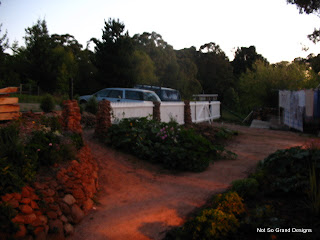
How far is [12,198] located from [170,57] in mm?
33531

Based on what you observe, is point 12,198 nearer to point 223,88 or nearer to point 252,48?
point 223,88

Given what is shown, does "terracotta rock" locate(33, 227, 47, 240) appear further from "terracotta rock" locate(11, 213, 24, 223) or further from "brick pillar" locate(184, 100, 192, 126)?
"brick pillar" locate(184, 100, 192, 126)

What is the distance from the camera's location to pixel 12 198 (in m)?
3.70

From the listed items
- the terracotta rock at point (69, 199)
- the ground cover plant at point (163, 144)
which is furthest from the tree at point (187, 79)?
the terracotta rock at point (69, 199)

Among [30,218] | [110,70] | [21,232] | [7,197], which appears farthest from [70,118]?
[110,70]

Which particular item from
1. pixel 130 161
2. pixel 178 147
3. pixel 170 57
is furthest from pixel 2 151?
pixel 170 57

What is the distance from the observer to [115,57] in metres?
22.0

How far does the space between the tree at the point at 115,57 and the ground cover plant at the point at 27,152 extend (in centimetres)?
1613

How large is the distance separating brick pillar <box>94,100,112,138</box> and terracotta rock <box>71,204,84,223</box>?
152 inches

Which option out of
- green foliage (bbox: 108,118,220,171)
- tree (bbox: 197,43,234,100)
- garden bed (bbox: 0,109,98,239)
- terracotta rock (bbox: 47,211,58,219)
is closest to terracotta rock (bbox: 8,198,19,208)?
garden bed (bbox: 0,109,98,239)

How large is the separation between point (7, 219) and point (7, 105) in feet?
12.0

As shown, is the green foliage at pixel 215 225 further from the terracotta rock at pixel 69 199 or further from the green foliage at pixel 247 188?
the terracotta rock at pixel 69 199

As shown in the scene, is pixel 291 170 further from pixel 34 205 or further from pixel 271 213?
pixel 34 205

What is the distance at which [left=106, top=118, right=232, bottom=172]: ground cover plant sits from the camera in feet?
23.2
